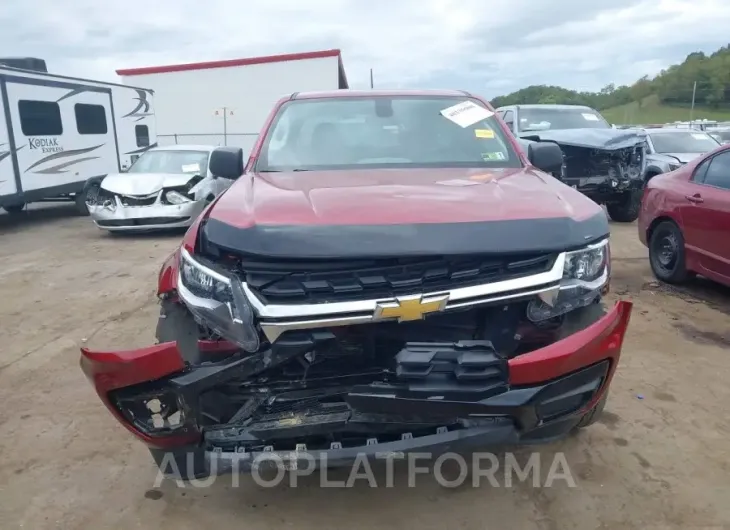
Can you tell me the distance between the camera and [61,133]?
1248 cm

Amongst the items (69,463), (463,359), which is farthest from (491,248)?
(69,463)

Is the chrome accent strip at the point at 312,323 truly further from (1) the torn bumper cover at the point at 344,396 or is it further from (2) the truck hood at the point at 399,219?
(2) the truck hood at the point at 399,219

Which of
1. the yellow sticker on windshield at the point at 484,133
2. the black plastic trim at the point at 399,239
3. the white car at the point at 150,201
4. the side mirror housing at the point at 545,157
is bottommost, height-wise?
the white car at the point at 150,201

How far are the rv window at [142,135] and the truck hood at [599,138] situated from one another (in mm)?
9894

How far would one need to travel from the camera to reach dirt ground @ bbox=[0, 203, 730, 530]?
274 cm

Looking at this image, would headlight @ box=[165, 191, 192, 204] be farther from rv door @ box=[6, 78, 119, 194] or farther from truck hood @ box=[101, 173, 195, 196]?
rv door @ box=[6, 78, 119, 194]

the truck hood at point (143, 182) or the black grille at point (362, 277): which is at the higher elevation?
the black grille at point (362, 277)

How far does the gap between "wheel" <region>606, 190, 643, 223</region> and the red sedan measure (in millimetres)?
3548

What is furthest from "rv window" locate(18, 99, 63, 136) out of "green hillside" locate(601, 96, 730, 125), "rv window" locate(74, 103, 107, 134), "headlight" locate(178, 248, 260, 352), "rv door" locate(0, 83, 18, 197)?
"green hillside" locate(601, 96, 730, 125)

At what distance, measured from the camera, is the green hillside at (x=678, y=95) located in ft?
142

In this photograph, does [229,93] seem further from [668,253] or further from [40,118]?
[668,253]

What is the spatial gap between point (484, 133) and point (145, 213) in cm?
722

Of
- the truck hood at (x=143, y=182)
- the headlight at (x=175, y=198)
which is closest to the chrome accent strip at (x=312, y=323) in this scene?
the headlight at (x=175, y=198)

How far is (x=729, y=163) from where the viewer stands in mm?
5625
